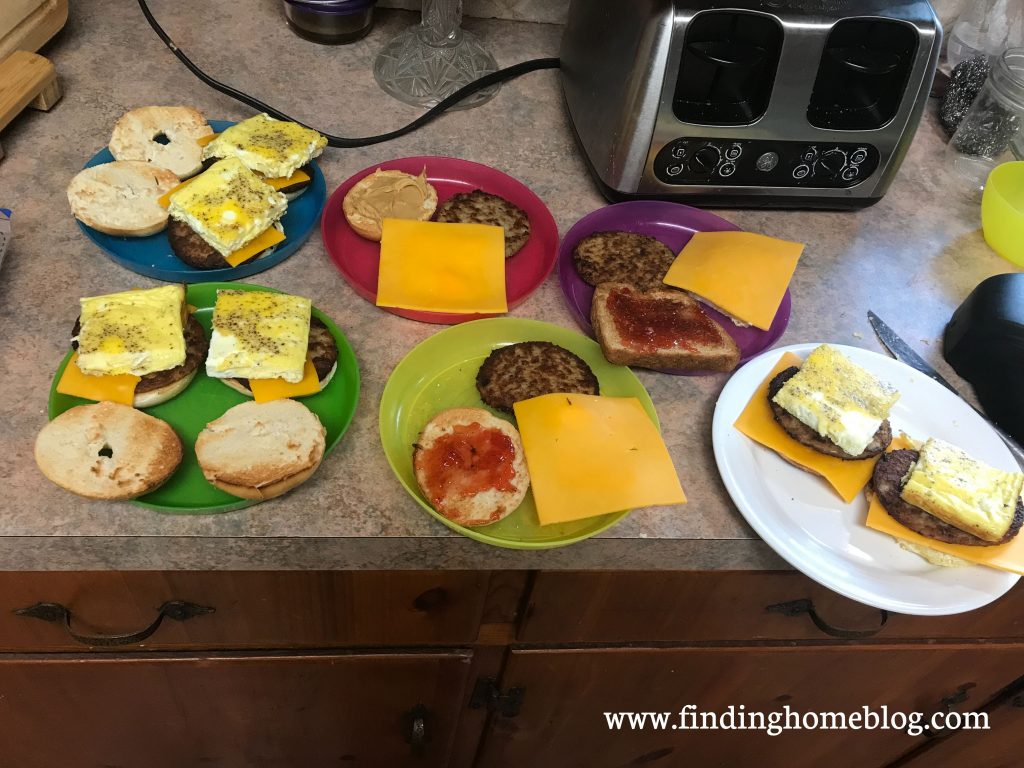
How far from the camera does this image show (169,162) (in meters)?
1.00

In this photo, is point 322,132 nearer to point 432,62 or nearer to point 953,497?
point 432,62

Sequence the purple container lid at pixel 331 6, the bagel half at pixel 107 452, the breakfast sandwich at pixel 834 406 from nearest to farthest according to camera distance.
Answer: the bagel half at pixel 107 452
the breakfast sandwich at pixel 834 406
the purple container lid at pixel 331 6

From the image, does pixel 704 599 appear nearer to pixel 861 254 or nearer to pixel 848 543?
pixel 848 543

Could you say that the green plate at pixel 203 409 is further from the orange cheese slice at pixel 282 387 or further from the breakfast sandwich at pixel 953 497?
the breakfast sandwich at pixel 953 497

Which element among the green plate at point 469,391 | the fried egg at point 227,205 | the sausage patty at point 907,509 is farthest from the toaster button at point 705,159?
the fried egg at point 227,205

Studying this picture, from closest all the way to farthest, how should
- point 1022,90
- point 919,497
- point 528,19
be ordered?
point 919,497, point 1022,90, point 528,19

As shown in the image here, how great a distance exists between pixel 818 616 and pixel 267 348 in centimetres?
76

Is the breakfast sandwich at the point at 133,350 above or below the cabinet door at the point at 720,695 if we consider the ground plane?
above

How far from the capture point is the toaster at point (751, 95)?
967 mm

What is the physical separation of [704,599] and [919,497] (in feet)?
0.90

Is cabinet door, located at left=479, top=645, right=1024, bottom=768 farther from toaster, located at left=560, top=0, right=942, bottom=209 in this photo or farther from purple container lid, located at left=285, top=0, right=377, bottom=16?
purple container lid, located at left=285, top=0, right=377, bottom=16

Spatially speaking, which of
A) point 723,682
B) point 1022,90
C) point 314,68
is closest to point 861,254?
point 1022,90

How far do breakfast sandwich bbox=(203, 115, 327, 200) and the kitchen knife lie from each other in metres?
0.82

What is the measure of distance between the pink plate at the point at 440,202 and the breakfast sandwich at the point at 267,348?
0.38 ft
